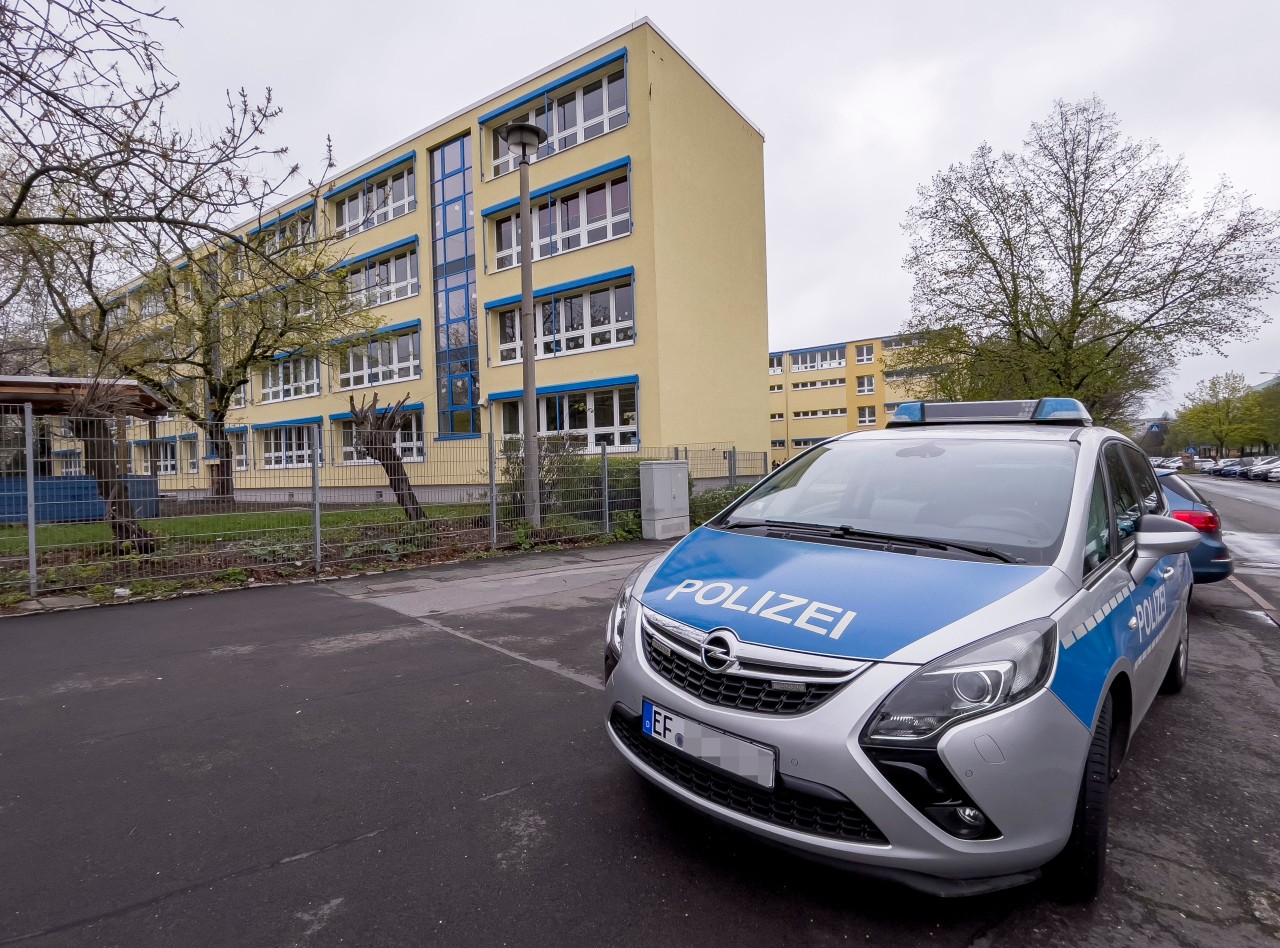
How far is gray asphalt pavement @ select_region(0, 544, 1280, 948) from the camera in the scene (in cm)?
212

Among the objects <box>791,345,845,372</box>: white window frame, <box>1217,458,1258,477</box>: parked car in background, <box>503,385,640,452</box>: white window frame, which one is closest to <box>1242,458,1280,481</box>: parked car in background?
<box>1217,458,1258,477</box>: parked car in background

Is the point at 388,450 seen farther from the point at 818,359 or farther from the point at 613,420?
the point at 818,359

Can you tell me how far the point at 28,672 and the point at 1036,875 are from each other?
20.9 ft

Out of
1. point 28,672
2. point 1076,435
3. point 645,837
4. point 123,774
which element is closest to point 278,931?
point 645,837

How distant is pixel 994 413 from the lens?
4.04 m

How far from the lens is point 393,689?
436cm

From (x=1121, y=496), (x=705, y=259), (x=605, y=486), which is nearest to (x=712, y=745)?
(x=1121, y=496)

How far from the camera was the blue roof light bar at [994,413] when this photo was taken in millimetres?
3711

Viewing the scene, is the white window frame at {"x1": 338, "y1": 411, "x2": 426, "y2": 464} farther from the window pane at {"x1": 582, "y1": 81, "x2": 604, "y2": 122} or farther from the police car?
the window pane at {"x1": 582, "y1": 81, "x2": 604, "y2": 122}

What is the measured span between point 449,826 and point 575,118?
2052 cm

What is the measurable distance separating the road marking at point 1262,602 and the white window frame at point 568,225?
1489 cm

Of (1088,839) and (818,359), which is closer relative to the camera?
(1088,839)

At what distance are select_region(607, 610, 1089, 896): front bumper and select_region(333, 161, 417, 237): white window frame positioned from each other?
2493cm

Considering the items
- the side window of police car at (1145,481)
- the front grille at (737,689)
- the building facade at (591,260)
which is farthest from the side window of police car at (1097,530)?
the building facade at (591,260)
